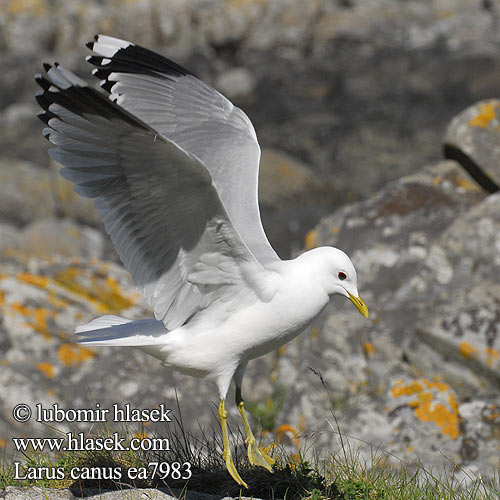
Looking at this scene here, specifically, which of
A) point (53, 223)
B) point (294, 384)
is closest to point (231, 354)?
point (294, 384)

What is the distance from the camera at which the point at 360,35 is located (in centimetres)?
2420

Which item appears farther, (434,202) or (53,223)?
(53,223)

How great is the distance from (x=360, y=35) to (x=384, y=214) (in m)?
18.3

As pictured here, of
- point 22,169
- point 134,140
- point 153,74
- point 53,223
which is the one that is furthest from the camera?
point 22,169

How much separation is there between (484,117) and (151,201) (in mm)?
4789

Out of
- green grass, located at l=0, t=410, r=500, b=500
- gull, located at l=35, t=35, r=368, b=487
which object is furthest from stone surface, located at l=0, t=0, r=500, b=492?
gull, located at l=35, t=35, r=368, b=487

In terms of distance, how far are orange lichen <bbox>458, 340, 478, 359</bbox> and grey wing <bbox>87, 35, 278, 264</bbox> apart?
1.89m

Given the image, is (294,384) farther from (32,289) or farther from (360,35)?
(360,35)

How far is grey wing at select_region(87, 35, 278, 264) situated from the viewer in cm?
438

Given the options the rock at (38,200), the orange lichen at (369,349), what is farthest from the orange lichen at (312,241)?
the rock at (38,200)

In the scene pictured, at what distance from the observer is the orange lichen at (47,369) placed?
6.06 metres

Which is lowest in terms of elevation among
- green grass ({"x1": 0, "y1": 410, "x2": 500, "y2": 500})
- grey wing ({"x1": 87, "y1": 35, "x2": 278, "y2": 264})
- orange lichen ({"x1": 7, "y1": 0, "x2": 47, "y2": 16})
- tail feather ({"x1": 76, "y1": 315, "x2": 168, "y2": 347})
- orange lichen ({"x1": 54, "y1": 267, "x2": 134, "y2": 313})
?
orange lichen ({"x1": 7, "y1": 0, "x2": 47, "y2": 16})

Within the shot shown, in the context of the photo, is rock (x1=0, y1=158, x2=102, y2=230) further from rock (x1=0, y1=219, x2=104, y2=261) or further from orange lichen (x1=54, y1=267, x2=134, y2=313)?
orange lichen (x1=54, y1=267, x2=134, y2=313)

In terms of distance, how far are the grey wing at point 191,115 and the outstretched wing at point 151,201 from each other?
48 cm
